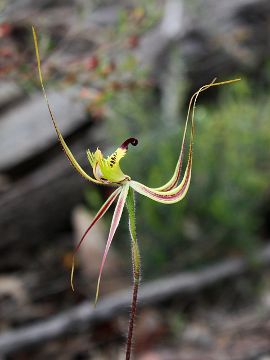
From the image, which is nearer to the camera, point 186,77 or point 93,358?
point 93,358

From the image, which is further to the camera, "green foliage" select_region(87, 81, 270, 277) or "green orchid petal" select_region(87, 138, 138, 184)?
"green foliage" select_region(87, 81, 270, 277)

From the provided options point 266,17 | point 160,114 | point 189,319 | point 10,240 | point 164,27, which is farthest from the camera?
point 266,17

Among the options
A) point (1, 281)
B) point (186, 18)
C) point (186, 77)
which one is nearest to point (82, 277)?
point (1, 281)

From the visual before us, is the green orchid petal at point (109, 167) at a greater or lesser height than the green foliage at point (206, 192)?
lesser

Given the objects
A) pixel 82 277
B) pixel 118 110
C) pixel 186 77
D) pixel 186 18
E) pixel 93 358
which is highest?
pixel 186 18

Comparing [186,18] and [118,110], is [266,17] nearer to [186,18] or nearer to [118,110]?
[186,18]

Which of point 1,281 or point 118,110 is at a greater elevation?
point 118,110

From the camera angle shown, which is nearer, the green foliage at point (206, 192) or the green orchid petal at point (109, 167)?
the green orchid petal at point (109, 167)

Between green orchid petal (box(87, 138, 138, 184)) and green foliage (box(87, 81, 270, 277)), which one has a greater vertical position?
green foliage (box(87, 81, 270, 277))
